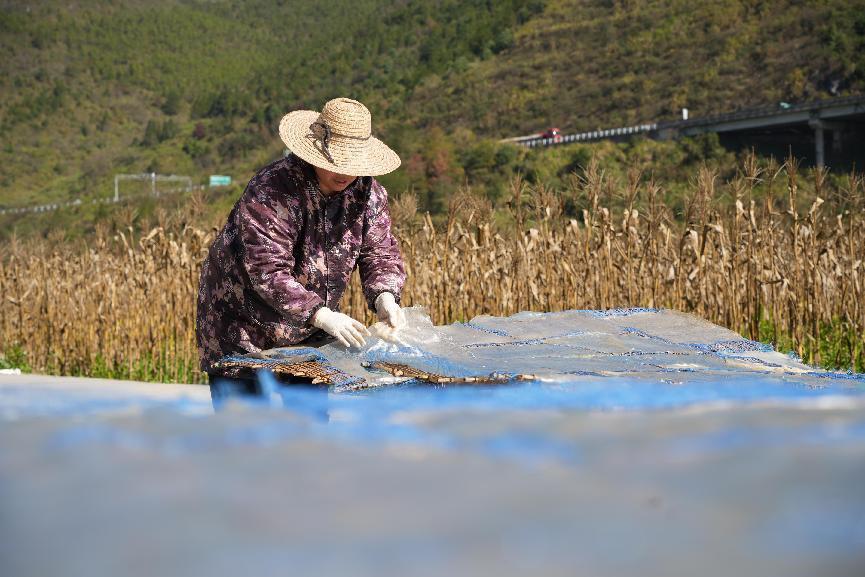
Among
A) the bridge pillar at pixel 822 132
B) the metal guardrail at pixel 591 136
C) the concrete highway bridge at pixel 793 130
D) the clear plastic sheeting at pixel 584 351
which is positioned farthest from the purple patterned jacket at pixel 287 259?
the metal guardrail at pixel 591 136

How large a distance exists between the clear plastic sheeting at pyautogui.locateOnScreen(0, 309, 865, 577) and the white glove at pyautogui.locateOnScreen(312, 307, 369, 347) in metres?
1.84

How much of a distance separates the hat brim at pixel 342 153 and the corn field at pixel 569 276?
10.8 feet

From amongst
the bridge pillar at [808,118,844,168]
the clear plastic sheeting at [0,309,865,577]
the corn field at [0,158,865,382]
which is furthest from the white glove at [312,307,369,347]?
the bridge pillar at [808,118,844,168]

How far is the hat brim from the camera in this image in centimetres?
286

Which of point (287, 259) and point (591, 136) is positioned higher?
point (591, 136)

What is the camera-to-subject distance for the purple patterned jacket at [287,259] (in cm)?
289

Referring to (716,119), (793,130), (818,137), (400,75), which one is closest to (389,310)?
(818,137)

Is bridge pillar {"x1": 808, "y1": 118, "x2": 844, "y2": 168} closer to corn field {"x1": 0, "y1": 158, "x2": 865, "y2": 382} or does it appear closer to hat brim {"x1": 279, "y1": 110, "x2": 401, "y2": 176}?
corn field {"x1": 0, "y1": 158, "x2": 865, "y2": 382}

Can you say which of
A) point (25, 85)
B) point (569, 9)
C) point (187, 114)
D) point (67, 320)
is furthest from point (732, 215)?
point (25, 85)

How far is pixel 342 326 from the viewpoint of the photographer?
257 centimetres

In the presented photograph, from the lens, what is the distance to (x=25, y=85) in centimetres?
8344

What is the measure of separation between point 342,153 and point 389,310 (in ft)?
1.50

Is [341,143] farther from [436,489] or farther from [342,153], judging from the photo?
[436,489]

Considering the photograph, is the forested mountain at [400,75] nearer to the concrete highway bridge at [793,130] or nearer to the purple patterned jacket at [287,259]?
the concrete highway bridge at [793,130]
